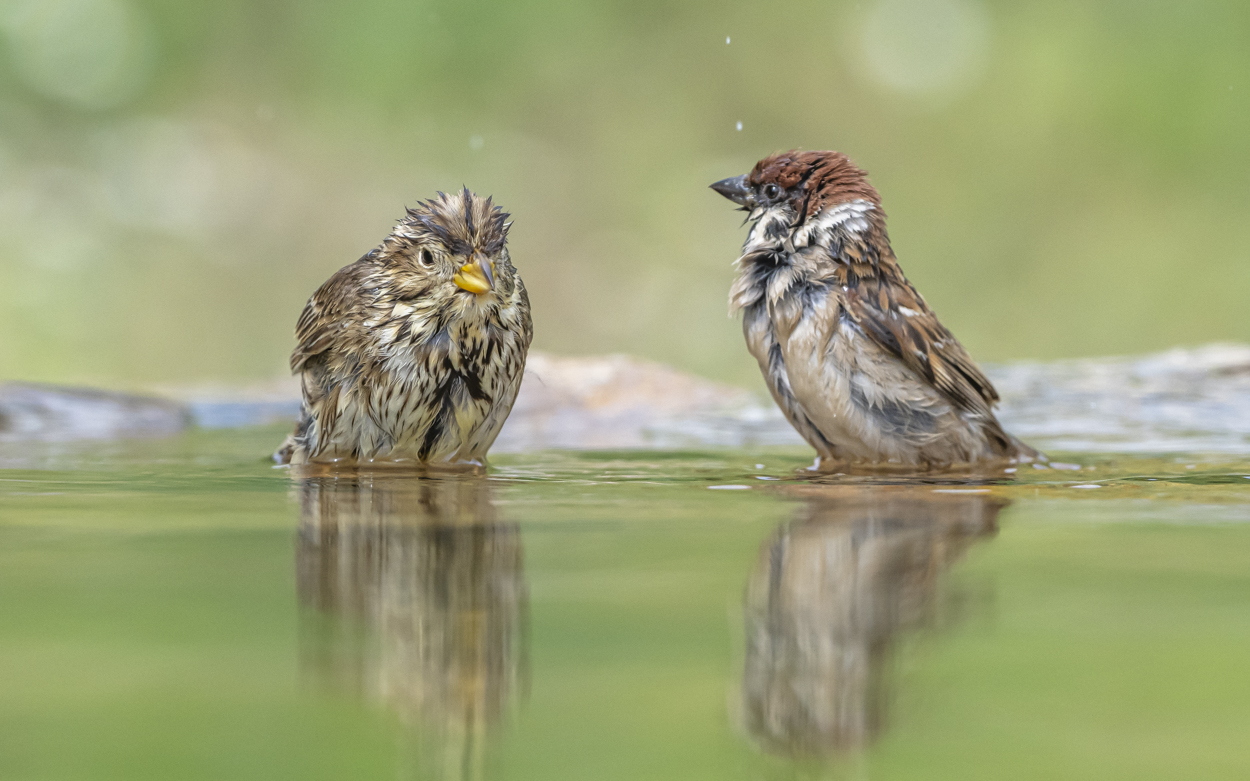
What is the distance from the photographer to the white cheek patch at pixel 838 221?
15.1 ft

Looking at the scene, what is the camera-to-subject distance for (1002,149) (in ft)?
37.1

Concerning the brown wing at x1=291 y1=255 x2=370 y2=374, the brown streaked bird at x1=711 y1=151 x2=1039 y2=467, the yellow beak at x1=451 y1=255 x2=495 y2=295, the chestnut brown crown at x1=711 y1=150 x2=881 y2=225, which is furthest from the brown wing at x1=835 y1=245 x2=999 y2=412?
the brown wing at x1=291 y1=255 x2=370 y2=374

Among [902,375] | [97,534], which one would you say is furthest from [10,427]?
[902,375]

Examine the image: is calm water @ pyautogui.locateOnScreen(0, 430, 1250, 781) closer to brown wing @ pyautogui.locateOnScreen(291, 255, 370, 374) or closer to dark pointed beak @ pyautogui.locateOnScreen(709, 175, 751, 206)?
brown wing @ pyautogui.locateOnScreen(291, 255, 370, 374)

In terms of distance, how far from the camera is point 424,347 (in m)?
4.02

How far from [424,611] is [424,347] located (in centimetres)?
220

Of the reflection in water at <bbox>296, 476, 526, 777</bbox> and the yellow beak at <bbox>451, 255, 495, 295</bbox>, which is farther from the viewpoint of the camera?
the yellow beak at <bbox>451, 255, 495, 295</bbox>

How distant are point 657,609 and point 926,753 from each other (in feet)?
2.18

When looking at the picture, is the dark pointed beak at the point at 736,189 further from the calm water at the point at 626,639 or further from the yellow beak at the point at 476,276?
the calm water at the point at 626,639

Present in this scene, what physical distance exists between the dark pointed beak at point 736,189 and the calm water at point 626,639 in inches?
78.3

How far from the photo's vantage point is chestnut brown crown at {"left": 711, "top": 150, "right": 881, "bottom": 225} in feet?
15.4

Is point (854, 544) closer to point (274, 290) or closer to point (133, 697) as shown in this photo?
point (133, 697)

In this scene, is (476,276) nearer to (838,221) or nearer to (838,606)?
(838,221)

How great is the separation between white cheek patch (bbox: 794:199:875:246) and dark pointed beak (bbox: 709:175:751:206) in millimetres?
281
